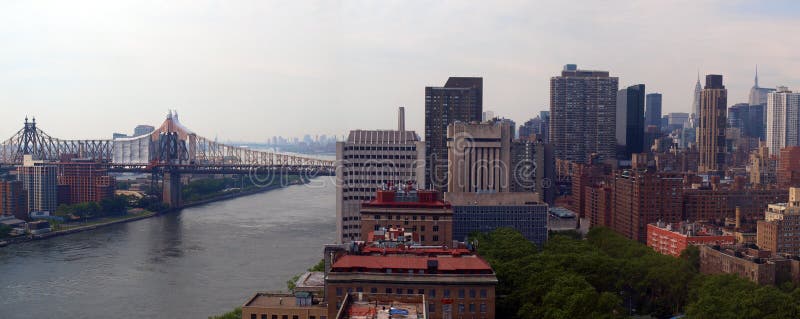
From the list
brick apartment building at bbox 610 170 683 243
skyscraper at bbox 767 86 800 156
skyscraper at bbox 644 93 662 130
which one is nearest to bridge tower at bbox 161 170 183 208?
brick apartment building at bbox 610 170 683 243

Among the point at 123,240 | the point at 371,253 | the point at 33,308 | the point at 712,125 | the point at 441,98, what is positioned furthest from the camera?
the point at 712,125

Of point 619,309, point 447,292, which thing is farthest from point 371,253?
point 619,309

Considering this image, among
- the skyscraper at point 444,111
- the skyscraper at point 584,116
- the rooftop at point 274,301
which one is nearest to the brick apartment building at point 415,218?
the rooftop at point 274,301

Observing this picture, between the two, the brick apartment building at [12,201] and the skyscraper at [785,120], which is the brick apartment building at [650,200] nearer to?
the brick apartment building at [12,201]

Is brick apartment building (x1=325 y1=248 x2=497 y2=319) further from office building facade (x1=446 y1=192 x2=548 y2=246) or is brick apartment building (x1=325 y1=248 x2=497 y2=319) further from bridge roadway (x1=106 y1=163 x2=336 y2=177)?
bridge roadway (x1=106 y1=163 x2=336 y2=177)

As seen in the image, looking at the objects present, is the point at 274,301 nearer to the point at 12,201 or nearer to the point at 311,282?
the point at 311,282

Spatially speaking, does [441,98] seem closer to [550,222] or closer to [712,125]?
[550,222]
